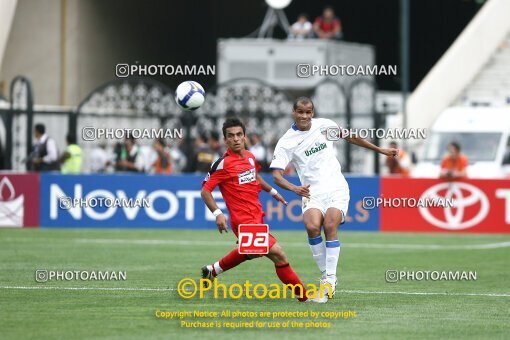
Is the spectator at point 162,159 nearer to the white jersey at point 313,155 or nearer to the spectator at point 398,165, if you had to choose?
the spectator at point 398,165

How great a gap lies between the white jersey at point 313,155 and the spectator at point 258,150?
15.5 m

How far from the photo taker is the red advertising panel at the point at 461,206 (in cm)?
2644

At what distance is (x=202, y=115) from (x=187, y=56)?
13538 mm

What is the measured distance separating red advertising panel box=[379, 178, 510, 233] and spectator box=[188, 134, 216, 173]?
4.68 metres

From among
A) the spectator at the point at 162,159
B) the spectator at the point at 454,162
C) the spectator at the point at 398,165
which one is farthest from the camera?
the spectator at the point at 398,165

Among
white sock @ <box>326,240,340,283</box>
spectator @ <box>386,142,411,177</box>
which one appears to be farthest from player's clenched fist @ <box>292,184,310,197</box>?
spectator @ <box>386,142,411,177</box>

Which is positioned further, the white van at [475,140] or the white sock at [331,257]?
the white van at [475,140]

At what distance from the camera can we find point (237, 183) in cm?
1403

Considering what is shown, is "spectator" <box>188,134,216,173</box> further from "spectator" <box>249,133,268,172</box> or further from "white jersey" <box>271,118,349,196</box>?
"white jersey" <box>271,118,349,196</box>

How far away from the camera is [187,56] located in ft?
147

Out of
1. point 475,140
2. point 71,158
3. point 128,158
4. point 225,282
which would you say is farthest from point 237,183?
point 475,140

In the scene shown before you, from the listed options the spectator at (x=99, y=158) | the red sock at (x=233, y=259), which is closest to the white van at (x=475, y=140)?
the spectator at (x=99, y=158)

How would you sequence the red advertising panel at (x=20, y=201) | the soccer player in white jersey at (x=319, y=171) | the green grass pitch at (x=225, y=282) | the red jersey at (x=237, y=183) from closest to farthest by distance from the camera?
1. the green grass pitch at (x=225, y=282)
2. the red jersey at (x=237, y=183)
3. the soccer player in white jersey at (x=319, y=171)
4. the red advertising panel at (x=20, y=201)

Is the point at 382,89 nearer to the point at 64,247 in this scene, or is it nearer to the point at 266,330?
the point at 64,247
